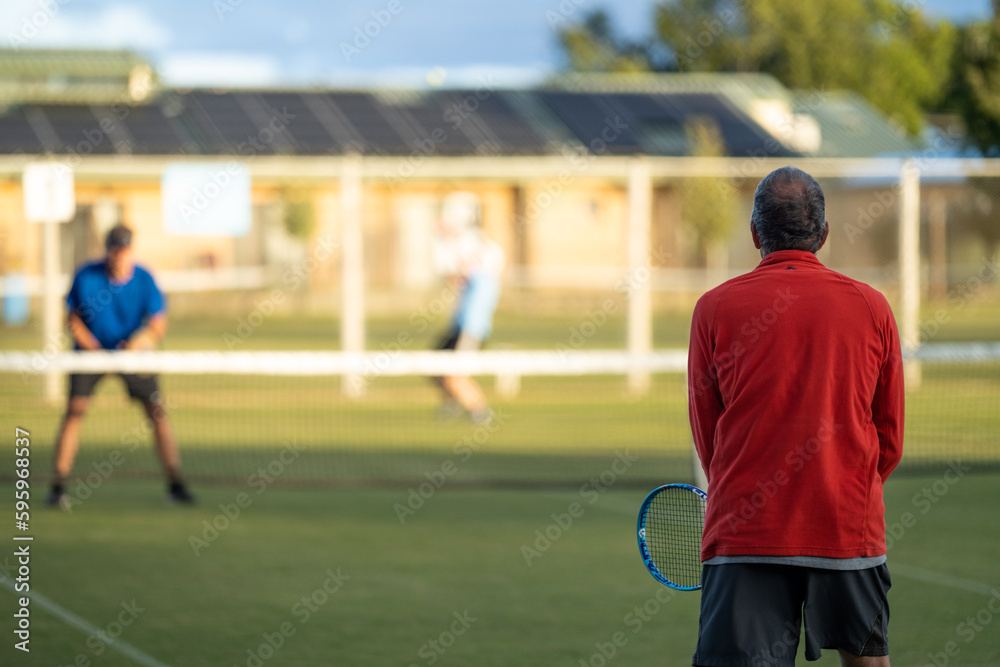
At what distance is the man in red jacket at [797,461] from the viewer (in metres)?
3.12

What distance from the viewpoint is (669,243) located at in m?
35.2

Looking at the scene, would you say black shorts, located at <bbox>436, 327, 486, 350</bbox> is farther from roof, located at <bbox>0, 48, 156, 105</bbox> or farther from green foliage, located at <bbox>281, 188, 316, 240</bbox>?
roof, located at <bbox>0, 48, 156, 105</bbox>

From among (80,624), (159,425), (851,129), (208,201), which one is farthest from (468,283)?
(851,129)

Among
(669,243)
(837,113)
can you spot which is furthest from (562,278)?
(837,113)

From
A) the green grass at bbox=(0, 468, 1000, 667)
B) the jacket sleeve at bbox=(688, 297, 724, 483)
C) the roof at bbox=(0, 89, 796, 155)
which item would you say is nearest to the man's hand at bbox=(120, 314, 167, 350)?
the green grass at bbox=(0, 468, 1000, 667)

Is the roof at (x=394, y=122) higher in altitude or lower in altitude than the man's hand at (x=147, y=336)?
higher

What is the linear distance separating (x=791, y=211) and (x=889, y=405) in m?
0.56

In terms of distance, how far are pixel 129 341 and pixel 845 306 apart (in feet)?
22.8

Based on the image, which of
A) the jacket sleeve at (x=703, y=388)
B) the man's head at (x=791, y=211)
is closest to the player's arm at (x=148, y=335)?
the jacket sleeve at (x=703, y=388)

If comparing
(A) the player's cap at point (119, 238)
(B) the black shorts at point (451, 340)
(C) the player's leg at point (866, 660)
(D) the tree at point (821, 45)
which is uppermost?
(D) the tree at point (821, 45)

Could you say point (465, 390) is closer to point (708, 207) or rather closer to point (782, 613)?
point (782, 613)

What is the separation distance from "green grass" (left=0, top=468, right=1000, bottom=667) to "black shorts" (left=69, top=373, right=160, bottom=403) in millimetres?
810

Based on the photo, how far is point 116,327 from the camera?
9102mm

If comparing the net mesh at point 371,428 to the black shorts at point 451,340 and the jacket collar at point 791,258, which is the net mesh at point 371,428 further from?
the jacket collar at point 791,258
